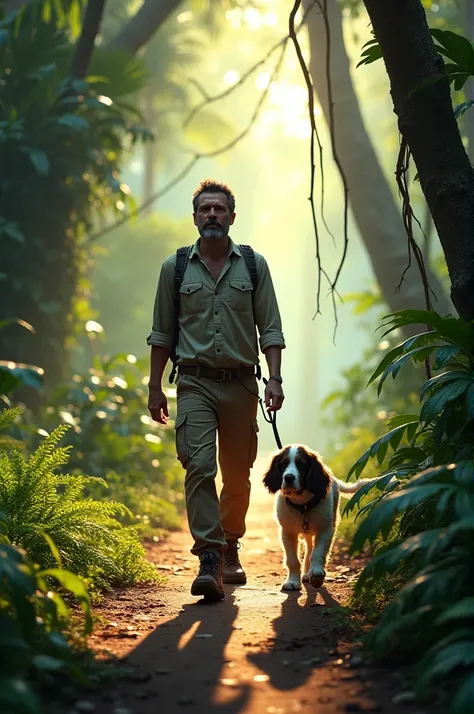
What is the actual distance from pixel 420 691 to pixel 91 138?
33.8ft

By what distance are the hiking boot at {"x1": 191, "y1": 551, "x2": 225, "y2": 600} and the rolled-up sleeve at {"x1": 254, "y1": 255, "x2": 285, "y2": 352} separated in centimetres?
143

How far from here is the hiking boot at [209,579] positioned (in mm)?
5523

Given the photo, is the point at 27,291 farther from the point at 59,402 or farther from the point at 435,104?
the point at 435,104

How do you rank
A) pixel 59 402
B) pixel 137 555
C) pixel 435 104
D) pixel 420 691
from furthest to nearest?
pixel 59 402 < pixel 137 555 < pixel 435 104 < pixel 420 691

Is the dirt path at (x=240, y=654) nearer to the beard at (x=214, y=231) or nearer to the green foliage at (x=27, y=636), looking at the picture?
the green foliage at (x=27, y=636)

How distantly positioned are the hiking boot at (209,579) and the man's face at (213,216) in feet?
6.72

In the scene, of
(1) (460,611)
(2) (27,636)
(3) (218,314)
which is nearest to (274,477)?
(3) (218,314)

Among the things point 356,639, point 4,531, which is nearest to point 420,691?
point 356,639

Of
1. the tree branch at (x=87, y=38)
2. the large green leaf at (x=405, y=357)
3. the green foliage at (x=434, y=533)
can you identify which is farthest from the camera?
the tree branch at (x=87, y=38)

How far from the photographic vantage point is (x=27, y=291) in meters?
12.0

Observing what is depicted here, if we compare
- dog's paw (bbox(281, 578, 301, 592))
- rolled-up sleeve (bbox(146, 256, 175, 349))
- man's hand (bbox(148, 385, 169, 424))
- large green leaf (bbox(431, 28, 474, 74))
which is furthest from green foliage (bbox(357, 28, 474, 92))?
dog's paw (bbox(281, 578, 301, 592))

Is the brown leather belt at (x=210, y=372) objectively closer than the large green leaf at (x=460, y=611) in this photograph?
No

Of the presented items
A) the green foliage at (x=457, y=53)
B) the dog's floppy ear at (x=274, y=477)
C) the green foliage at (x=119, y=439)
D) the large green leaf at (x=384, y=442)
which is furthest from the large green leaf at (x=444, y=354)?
the green foliage at (x=119, y=439)

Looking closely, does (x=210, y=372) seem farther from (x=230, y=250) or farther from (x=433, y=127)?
(x=433, y=127)
